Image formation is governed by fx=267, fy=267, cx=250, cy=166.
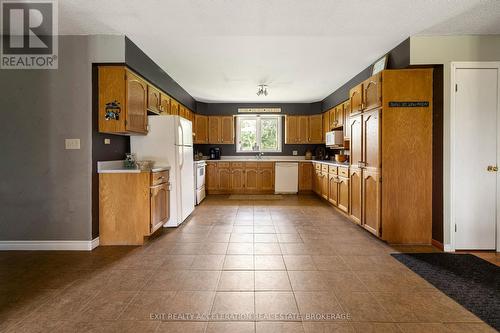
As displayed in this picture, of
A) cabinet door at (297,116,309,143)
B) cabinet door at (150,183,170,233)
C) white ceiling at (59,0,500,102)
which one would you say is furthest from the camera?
cabinet door at (297,116,309,143)

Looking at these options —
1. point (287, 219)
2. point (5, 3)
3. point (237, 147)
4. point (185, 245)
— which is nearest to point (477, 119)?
point (287, 219)

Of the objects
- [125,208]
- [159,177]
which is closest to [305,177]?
[159,177]

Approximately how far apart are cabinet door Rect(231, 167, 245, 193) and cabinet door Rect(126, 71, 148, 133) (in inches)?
132

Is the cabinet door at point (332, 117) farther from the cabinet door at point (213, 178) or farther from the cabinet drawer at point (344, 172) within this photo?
the cabinet door at point (213, 178)

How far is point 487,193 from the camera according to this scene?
3.02m

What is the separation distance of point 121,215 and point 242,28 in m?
2.56

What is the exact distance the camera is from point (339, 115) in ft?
18.5

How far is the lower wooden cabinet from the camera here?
6.83 meters

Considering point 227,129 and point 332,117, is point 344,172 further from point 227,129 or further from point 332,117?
point 227,129

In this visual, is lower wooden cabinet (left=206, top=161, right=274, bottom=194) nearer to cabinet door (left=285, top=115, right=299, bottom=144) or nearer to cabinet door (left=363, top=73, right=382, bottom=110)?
cabinet door (left=285, top=115, right=299, bottom=144)

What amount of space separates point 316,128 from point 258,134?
63.0 inches

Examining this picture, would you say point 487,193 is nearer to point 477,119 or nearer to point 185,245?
point 477,119

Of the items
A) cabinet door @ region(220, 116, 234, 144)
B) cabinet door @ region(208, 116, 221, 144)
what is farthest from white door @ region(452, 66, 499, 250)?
cabinet door @ region(208, 116, 221, 144)

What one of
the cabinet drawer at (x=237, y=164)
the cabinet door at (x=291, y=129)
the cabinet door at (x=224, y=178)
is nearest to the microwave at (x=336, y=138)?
the cabinet door at (x=291, y=129)
